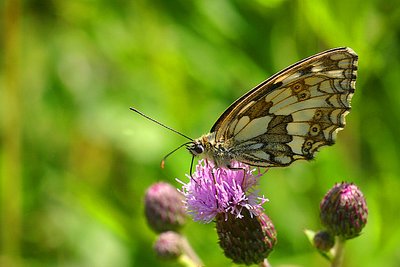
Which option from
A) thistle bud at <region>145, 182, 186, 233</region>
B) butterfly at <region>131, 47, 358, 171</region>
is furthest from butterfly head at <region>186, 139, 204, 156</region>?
thistle bud at <region>145, 182, 186, 233</region>

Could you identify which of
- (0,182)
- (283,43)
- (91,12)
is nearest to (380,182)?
(283,43)

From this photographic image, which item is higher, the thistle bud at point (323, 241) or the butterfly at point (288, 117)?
the butterfly at point (288, 117)

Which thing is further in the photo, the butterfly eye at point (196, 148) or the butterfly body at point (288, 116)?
the butterfly eye at point (196, 148)

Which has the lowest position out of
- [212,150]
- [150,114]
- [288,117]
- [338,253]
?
[338,253]

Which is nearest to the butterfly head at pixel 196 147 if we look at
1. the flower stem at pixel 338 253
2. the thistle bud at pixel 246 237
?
the thistle bud at pixel 246 237

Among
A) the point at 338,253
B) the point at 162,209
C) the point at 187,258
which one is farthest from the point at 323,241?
the point at 162,209

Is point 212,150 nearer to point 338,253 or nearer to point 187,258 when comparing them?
point 187,258

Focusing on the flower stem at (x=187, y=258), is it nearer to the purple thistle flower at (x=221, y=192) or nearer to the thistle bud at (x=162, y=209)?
the thistle bud at (x=162, y=209)

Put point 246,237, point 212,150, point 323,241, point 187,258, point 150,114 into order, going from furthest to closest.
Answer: point 150,114 → point 187,258 → point 212,150 → point 246,237 → point 323,241
